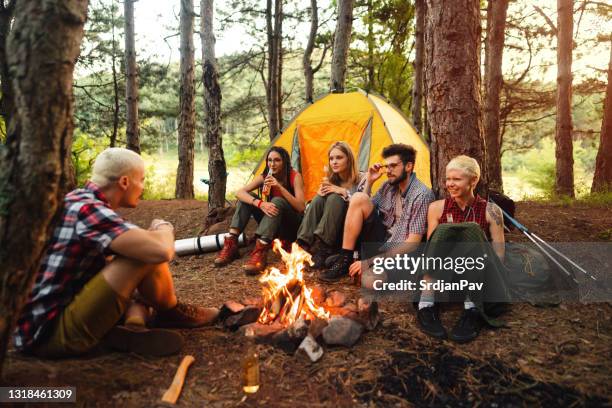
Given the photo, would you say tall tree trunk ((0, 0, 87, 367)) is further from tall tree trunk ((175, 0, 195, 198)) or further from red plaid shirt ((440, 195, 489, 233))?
tall tree trunk ((175, 0, 195, 198))

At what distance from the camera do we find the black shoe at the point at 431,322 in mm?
2604

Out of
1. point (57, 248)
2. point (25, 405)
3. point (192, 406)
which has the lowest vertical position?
point (192, 406)

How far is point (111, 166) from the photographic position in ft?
7.31

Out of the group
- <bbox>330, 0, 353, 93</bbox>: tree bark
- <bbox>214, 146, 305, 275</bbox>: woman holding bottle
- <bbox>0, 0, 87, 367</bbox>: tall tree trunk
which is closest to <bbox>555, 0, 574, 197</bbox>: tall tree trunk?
<bbox>330, 0, 353, 93</bbox>: tree bark

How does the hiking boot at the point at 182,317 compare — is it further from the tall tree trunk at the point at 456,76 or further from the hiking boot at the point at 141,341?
the tall tree trunk at the point at 456,76

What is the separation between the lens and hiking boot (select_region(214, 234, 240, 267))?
4566 millimetres

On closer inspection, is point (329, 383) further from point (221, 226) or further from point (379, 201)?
point (221, 226)

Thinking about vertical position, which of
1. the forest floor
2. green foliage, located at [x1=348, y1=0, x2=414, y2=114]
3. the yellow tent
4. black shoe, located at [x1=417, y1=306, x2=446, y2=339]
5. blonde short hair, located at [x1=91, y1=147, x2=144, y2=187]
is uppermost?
green foliage, located at [x1=348, y1=0, x2=414, y2=114]

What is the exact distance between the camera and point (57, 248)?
2.03 m

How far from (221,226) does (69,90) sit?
12.9ft

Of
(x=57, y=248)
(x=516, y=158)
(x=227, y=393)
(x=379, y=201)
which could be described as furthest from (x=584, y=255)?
(x=516, y=158)

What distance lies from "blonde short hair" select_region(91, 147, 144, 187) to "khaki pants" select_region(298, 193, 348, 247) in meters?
2.10

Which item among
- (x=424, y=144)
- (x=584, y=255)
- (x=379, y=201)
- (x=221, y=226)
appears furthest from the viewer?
(x=424, y=144)

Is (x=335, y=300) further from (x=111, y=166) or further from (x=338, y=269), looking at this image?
(x=111, y=166)
